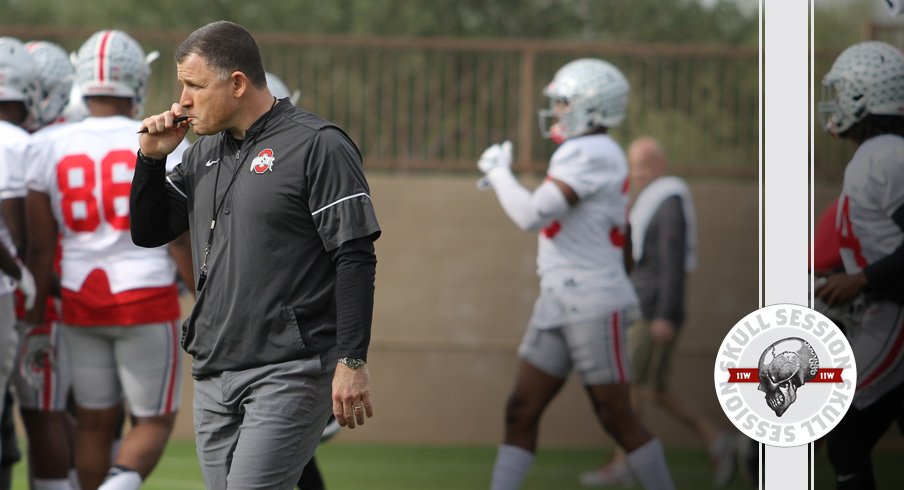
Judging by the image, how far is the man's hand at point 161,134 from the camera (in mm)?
4027

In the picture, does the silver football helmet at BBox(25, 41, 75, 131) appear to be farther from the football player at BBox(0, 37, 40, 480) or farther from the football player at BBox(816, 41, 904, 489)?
the football player at BBox(816, 41, 904, 489)

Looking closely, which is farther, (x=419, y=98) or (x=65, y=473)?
(x=419, y=98)

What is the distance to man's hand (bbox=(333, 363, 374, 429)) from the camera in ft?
12.4

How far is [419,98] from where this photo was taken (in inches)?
409

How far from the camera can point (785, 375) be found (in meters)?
3.62

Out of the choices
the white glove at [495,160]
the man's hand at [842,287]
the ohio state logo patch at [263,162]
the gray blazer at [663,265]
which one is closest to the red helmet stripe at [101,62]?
the white glove at [495,160]

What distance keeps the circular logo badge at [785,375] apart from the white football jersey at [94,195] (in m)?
2.77

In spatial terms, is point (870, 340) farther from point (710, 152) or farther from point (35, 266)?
point (710, 152)

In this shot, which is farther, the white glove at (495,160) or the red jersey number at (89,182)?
the white glove at (495,160)

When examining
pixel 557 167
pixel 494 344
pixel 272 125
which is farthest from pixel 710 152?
pixel 272 125

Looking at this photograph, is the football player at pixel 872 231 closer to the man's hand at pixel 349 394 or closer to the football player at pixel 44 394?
the man's hand at pixel 349 394

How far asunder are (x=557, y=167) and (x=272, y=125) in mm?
2345

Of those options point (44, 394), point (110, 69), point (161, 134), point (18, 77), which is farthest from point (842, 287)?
point (18, 77)

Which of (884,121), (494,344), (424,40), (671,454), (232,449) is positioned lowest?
(671,454)
